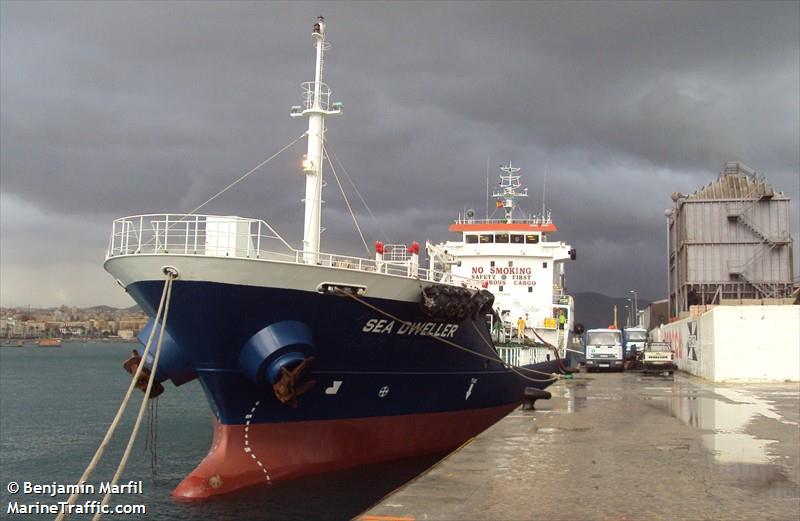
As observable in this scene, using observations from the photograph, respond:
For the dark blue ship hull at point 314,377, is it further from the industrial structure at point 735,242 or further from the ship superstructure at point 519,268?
the industrial structure at point 735,242

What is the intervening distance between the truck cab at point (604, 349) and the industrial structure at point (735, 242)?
→ 10.6 metres

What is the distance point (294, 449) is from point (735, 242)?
130 feet

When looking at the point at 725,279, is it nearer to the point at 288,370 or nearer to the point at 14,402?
the point at 288,370

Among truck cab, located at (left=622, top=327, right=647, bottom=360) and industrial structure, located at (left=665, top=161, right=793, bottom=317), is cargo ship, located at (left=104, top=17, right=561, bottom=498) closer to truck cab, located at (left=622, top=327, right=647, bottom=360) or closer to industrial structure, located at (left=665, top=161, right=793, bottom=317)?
truck cab, located at (left=622, top=327, right=647, bottom=360)

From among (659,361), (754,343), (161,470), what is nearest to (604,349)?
(659,361)

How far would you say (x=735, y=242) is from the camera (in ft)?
142

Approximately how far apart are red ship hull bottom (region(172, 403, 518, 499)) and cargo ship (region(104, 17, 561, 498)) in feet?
0.08

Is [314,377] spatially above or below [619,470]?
above

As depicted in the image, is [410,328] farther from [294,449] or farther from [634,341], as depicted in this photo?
[634,341]

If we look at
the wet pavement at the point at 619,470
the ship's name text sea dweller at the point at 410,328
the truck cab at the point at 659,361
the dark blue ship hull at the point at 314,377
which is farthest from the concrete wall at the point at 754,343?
the ship's name text sea dweller at the point at 410,328

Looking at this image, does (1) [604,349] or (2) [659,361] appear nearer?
(2) [659,361]

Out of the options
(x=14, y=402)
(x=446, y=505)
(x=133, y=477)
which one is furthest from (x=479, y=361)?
(x=14, y=402)

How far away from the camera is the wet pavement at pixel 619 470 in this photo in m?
6.71

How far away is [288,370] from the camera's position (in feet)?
37.0
